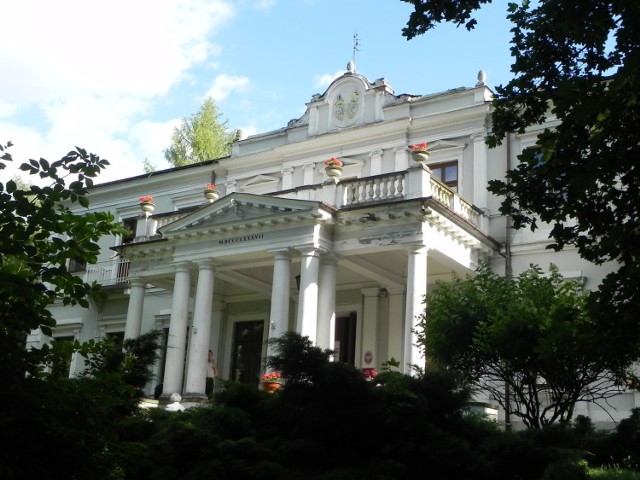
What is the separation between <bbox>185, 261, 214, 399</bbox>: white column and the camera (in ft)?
63.7

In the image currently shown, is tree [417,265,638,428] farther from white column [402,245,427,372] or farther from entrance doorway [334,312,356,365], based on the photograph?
entrance doorway [334,312,356,365]

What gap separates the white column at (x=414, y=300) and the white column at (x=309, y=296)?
218 centimetres

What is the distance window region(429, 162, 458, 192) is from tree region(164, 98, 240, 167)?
59.2 ft

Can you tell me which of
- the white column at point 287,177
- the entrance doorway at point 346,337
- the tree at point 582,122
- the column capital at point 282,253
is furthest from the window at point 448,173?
the tree at point 582,122

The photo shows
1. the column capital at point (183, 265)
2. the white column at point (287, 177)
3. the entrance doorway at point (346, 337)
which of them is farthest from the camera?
the white column at point (287, 177)

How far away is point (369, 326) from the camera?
21.8m

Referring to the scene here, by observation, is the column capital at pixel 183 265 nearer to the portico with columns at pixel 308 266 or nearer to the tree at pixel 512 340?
the portico with columns at pixel 308 266

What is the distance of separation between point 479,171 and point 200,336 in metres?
8.60

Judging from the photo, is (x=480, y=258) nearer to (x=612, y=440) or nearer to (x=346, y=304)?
(x=346, y=304)

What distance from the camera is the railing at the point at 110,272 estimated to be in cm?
2700

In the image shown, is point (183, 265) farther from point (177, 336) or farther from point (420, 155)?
point (420, 155)

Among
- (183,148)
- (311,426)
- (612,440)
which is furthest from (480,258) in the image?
(183,148)

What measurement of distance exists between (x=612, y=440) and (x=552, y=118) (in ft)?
39.3

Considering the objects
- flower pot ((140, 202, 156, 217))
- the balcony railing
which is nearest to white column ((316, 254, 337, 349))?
the balcony railing
